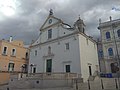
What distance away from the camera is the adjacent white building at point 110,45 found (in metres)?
31.3

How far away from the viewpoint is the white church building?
75.5ft

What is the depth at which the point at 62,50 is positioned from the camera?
25.3 metres

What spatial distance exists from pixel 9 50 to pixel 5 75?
5.84 m

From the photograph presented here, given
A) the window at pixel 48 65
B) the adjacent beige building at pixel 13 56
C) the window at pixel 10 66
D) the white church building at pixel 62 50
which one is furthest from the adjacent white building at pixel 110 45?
the window at pixel 10 66

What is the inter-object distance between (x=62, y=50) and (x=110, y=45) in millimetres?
14250

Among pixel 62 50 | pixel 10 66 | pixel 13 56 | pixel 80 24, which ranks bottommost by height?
pixel 10 66

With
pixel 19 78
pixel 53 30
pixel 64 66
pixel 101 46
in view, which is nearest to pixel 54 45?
pixel 53 30

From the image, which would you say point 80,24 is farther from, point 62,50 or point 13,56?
point 13,56

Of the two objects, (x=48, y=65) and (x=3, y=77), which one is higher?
(x=48, y=65)

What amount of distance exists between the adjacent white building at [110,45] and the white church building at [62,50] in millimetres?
5617

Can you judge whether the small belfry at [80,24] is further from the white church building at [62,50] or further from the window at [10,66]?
the window at [10,66]

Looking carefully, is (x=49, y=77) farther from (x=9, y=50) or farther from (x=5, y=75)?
(x=9, y=50)

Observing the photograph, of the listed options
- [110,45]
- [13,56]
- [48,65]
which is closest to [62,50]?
[48,65]

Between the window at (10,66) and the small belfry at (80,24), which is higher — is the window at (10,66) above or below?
below
